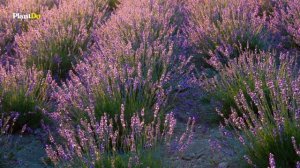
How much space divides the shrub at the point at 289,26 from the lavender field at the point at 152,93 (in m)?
0.02

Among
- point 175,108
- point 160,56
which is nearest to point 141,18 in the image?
point 160,56

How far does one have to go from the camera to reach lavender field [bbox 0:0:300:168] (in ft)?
9.55

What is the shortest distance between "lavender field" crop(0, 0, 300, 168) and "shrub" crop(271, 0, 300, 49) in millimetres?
16

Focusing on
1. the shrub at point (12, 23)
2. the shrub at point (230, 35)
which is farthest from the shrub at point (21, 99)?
the shrub at point (230, 35)

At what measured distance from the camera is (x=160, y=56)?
443 cm

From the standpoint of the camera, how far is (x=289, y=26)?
16.1 feet

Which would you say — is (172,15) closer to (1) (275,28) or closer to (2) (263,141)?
(1) (275,28)

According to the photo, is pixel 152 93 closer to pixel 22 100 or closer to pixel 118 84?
pixel 118 84

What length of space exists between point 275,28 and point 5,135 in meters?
3.28

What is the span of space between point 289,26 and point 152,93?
196cm

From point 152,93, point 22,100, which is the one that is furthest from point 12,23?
point 152,93

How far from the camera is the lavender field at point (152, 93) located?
9.55 ft

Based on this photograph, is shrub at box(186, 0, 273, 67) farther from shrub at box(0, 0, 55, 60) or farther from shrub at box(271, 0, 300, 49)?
shrub at box(0, 0, 55, 60)

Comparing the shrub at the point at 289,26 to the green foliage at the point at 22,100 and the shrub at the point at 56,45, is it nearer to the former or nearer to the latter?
the shrub at the point at 56,45
